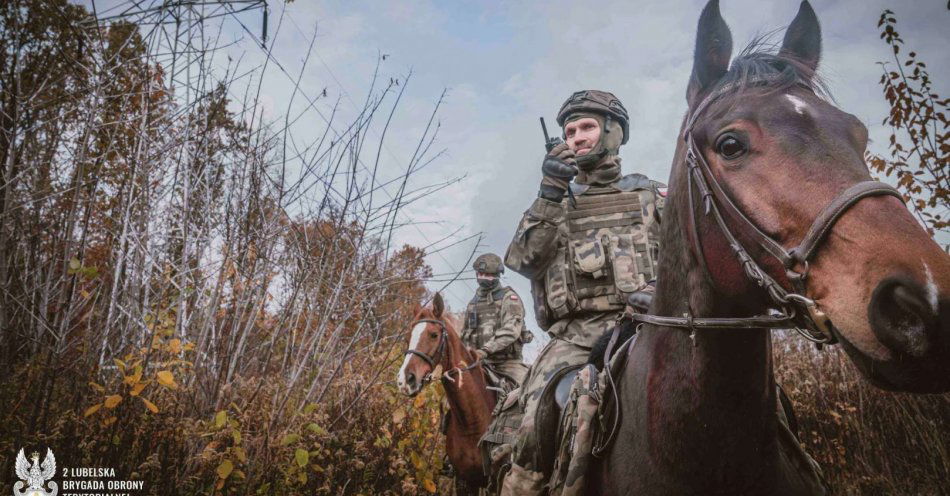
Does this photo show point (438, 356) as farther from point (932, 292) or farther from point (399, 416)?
point (932, 292)

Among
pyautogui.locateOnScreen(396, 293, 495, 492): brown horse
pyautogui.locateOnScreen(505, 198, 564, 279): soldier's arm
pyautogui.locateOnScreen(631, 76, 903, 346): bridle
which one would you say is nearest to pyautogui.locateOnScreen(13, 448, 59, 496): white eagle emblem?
pyautogui.locateOnScreen(505, 198, 564, 279): soldier's arm

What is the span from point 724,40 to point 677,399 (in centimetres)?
147

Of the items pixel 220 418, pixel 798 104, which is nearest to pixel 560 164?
pixel 798 104

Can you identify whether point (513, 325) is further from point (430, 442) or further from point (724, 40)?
point (724, 40)

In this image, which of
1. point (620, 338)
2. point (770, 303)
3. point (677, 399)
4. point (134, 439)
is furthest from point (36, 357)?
point (770, 303)

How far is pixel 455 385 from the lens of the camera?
712 centimetres

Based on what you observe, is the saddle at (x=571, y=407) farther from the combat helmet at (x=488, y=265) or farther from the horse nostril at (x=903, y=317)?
the combat helmet at (x=488, y=265)

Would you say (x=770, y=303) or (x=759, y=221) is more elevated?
(x=759, y=221)

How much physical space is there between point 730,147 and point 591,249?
1594 mm

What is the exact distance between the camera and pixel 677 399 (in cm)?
196

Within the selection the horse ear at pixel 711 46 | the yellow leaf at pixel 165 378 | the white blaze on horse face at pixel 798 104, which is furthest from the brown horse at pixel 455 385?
the white blaze on horse face at pixel 798 104

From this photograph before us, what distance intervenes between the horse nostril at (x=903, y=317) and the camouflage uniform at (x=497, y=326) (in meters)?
6.77

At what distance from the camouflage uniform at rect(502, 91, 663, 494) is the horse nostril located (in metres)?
1.86

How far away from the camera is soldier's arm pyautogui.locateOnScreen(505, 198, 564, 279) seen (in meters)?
3.08
